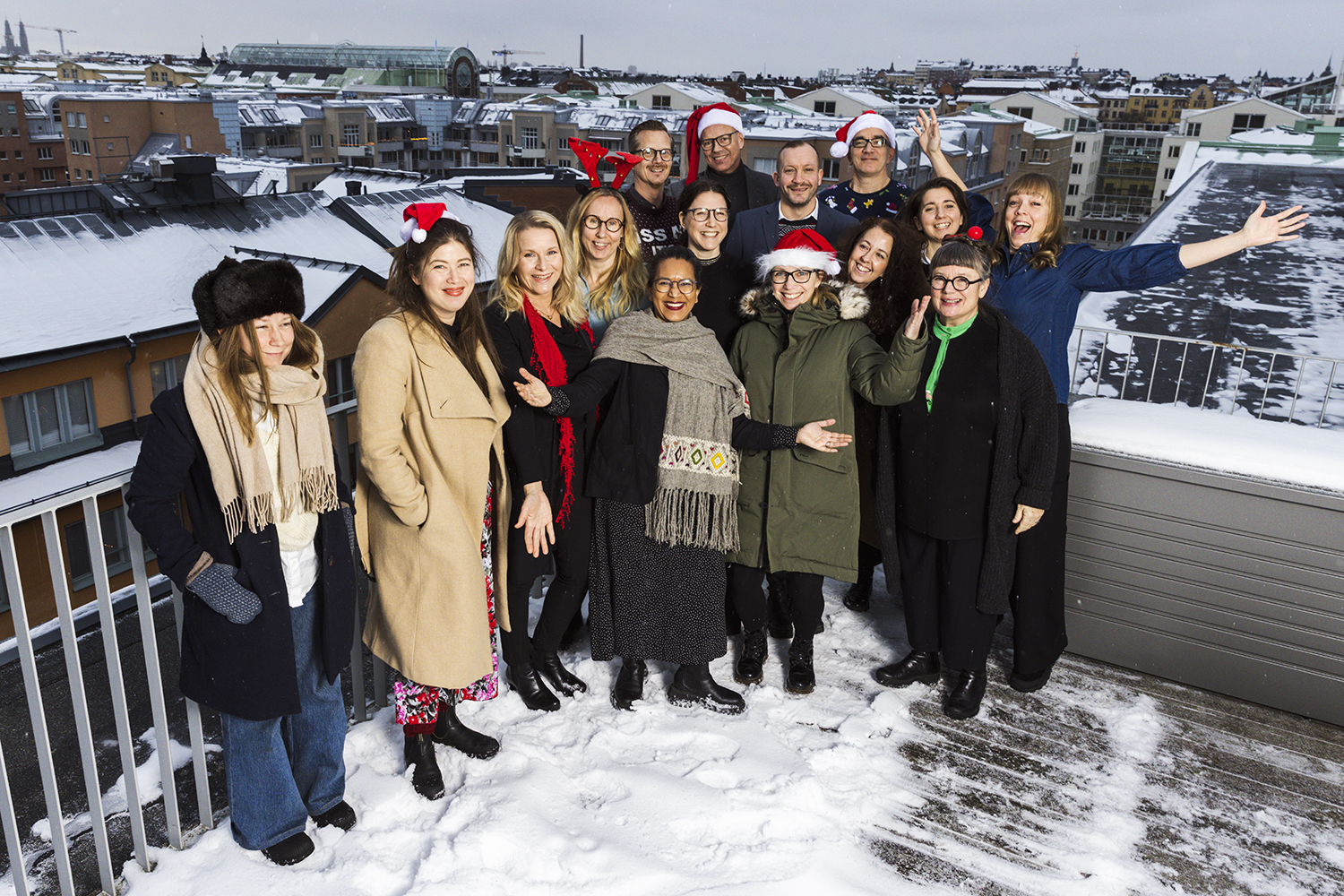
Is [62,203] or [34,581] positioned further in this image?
[62,203]

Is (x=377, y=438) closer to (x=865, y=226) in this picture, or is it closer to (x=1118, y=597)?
(x=865, y=226)

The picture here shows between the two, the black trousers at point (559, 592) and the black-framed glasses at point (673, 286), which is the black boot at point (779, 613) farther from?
the black-framed glasses at point (673, 286)

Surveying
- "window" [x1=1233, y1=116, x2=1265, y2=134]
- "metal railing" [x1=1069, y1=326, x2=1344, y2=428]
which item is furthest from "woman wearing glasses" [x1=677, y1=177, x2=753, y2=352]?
"window" [x1=1233, y1=116, x2=1265, y2=134]

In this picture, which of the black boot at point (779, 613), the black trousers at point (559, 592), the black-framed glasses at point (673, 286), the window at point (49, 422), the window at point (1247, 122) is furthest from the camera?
the window at point (1247, 122)

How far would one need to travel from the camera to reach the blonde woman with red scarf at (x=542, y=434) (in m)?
2.77

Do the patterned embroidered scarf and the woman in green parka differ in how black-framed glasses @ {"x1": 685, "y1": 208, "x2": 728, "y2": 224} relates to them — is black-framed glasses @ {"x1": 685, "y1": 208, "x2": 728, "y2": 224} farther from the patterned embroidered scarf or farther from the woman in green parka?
the patterned embroidered scarf

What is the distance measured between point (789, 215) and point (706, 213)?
76 cm

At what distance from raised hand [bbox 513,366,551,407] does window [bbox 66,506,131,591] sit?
14731mm

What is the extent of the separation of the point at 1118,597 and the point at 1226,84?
16511cm

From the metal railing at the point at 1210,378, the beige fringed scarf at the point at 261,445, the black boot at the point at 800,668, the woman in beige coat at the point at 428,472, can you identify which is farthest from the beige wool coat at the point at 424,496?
the metal railing at the point at 1210,378

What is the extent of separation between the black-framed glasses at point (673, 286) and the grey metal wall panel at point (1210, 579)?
164 centimetres

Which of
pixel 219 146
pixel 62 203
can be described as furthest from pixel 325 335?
pixel 219 146

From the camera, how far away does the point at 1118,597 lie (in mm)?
3393

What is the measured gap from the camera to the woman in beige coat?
2.37 metres
